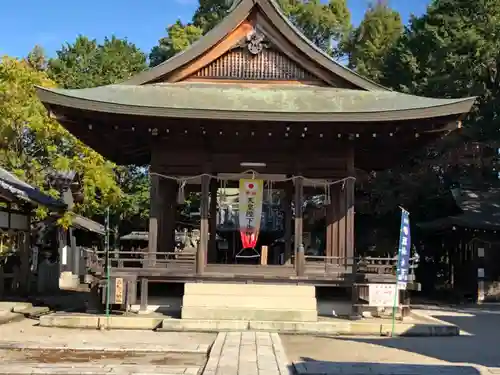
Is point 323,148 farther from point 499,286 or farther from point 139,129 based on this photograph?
point 499,286

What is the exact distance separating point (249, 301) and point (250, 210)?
262cm

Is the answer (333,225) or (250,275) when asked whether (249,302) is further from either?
(333,225)

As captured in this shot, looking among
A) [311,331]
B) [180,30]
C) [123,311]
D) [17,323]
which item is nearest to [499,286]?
[311,331]

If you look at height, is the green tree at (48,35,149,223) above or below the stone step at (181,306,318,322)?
above

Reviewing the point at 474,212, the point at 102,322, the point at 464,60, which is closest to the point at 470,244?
the point at 474,212

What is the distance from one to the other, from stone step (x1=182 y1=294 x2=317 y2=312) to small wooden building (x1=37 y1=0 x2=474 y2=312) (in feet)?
1.94

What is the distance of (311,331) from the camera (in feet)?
43.3

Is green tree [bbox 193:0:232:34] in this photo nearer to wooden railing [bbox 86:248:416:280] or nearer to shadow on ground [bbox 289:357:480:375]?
wooden railing [bbox 86:248:416:280]

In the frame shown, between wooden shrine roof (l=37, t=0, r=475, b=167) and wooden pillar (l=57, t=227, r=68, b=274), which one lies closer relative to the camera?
wooden shrine roof (l=37, t=0, r=475, b=167)

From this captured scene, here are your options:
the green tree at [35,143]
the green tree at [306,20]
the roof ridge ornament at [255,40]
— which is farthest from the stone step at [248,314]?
the green tree at [306,20]

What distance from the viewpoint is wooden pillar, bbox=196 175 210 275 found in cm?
1517

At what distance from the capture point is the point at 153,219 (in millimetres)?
15773

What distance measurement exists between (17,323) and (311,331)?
7.06m

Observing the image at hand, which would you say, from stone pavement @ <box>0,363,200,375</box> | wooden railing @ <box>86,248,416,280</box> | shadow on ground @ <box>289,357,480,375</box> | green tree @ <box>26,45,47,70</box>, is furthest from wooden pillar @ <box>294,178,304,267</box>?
green tree @ <box>26,45,47,70</box>
